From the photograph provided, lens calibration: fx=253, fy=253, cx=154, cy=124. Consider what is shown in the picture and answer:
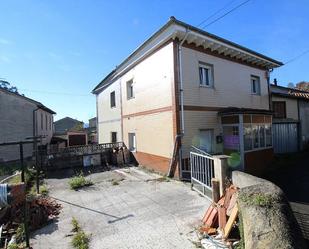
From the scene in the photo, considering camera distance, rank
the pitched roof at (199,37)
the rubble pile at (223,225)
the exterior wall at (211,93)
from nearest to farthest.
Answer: the rubble pile at (223,225) → the pitched roof at (199,37) → the exterior wall at (211,93)

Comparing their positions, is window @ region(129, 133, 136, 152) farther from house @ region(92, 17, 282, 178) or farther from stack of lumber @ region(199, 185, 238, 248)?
stack of lumber @ region(199, 185, 238, 248)

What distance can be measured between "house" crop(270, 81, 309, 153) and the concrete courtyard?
11009 mm

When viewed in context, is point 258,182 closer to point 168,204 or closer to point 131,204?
point 168,204

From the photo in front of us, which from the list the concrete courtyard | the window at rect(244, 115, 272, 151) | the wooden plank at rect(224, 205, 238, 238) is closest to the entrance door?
the window at rect(244, 115, 272, 151)

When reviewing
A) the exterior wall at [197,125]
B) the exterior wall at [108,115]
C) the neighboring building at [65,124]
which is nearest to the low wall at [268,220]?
the exterior wall at [197,125]

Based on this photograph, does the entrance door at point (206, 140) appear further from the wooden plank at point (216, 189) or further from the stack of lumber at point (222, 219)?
the stack of lumber at point (222, 219)

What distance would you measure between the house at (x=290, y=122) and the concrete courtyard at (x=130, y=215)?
11.0 meters

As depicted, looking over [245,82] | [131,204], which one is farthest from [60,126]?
[131,204]

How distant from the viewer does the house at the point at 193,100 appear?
10922 millimetres

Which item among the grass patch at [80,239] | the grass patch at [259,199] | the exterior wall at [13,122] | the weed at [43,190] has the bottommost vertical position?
the grass patch at [80,239]

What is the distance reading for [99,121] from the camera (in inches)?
875

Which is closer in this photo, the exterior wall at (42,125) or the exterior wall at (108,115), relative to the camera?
the exterior wall at (108,115)

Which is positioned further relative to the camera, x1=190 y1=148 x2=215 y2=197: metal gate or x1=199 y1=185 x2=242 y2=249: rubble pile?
x1=190 y1=148 x2=215 y2=197: metal gate

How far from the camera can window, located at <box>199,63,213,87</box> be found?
12234 mm
